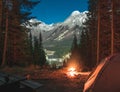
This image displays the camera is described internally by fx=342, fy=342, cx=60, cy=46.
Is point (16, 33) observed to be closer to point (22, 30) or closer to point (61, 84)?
point (22, 30)

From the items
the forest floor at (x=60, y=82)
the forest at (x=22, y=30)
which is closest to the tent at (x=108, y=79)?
the forest floor at (x=60, y=82)

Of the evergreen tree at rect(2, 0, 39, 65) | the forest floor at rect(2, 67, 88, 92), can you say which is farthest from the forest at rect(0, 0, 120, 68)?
the forest floor at rect(2, 67, 88, 92)

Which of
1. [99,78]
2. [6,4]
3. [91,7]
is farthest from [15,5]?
[99,78]

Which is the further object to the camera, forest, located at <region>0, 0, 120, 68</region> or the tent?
forest, located at <region>0, 0, 120, 68</region>

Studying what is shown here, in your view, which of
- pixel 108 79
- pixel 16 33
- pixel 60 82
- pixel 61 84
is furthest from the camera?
pixel 16 33

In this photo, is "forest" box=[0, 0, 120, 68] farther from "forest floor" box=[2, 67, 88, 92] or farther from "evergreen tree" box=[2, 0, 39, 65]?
"forest floor" box=[2, 67, 88, 92]

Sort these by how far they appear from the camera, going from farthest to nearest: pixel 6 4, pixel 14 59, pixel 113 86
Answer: pixel 14 59, pixel 6 4, pixel 113 86

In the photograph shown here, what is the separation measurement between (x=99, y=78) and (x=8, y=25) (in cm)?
4289

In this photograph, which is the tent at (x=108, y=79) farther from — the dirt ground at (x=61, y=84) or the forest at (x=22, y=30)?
the forest at (x=22, y=30)

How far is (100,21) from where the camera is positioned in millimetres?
52688

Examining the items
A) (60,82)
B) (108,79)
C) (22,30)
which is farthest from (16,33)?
(108,79)

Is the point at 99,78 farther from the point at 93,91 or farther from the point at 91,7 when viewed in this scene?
the point at 91,7

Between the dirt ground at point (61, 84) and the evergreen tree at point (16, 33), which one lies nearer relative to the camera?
the dirt ground at point (61, 84)

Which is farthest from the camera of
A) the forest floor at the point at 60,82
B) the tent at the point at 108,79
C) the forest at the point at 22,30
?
the forest at the point at 22,30
